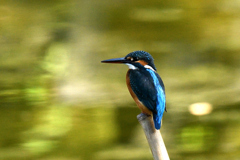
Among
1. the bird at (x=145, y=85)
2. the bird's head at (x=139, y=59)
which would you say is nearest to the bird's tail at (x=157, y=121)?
the bird at (x=145, y=85)

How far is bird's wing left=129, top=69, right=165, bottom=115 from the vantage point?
1.88m

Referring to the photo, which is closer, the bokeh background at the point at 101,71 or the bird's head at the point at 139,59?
the bird's head at the point at 139,59


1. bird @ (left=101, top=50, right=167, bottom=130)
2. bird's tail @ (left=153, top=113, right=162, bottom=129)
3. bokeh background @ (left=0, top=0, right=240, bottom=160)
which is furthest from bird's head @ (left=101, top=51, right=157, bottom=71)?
bokeh background @ (left=0, top=0, right=240, bottom=160)

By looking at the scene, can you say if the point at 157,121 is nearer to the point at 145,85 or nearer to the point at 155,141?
the point at 155,141

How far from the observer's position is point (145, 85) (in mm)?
1920

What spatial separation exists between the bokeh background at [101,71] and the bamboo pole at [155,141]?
1704 millimetres

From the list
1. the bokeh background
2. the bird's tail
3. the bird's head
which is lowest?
the bird's tail

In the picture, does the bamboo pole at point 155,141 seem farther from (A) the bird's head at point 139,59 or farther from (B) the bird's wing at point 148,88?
(A) the bird's head at point 139,59

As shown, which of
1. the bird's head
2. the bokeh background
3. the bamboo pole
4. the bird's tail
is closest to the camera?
the bamboo pole

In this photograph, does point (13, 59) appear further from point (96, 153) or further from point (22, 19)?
point (96, 153)

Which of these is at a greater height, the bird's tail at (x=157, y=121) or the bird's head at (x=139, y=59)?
the bird's head at (x=139, y=59)

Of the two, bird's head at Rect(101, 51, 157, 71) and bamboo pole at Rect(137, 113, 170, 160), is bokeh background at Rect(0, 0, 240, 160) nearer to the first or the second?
bird's head at Rect(101, 51, 157, 71)

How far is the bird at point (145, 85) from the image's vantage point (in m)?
1.87

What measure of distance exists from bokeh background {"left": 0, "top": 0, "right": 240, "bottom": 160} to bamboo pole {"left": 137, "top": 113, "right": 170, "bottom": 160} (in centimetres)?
170
